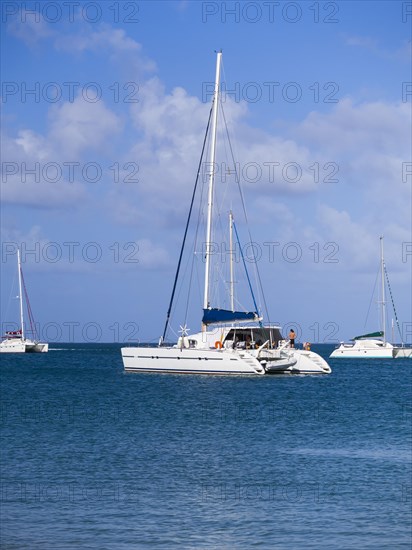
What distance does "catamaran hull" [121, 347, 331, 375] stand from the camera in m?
64.2

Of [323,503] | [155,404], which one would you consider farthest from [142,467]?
[155,404]

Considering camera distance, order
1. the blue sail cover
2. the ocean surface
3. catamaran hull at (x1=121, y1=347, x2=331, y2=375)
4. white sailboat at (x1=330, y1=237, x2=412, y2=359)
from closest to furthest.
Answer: the ocean surface, catamaran hull at (x1=121, y1=347, x2=331, y2=375), the blue sail cover, white sailboat at (x1=330, y1=237, x2=412, y2=359)

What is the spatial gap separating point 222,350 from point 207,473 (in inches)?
1438

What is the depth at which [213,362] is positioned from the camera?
64375 mm

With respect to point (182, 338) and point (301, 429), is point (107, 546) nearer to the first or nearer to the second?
point (301, 429)

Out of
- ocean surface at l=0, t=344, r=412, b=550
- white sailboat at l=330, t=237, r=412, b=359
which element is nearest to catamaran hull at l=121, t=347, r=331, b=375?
ocean surface at l=0, t=344, r=412, b=550

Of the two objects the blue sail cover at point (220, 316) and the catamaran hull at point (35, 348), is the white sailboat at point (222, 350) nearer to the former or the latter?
the blue sail cover at point (220, 316)

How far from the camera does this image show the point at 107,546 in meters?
19.8

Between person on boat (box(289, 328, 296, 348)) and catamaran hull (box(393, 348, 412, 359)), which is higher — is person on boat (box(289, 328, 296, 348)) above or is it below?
above

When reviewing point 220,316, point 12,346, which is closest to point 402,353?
point 12,346

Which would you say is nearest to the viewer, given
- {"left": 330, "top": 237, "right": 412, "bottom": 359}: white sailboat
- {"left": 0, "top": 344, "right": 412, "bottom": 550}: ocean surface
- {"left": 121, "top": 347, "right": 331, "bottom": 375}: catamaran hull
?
A: {"left": 0, "top": 344, "right": 412, "bottom": 550}: ocean surface

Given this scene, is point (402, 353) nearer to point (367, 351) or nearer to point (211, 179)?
point (367, 351)

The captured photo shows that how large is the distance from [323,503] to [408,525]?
297 centimetres

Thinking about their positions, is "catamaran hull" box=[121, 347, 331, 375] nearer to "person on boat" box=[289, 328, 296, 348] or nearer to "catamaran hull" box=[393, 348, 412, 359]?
"person on boat" box=[289, 328, 296, 348]
